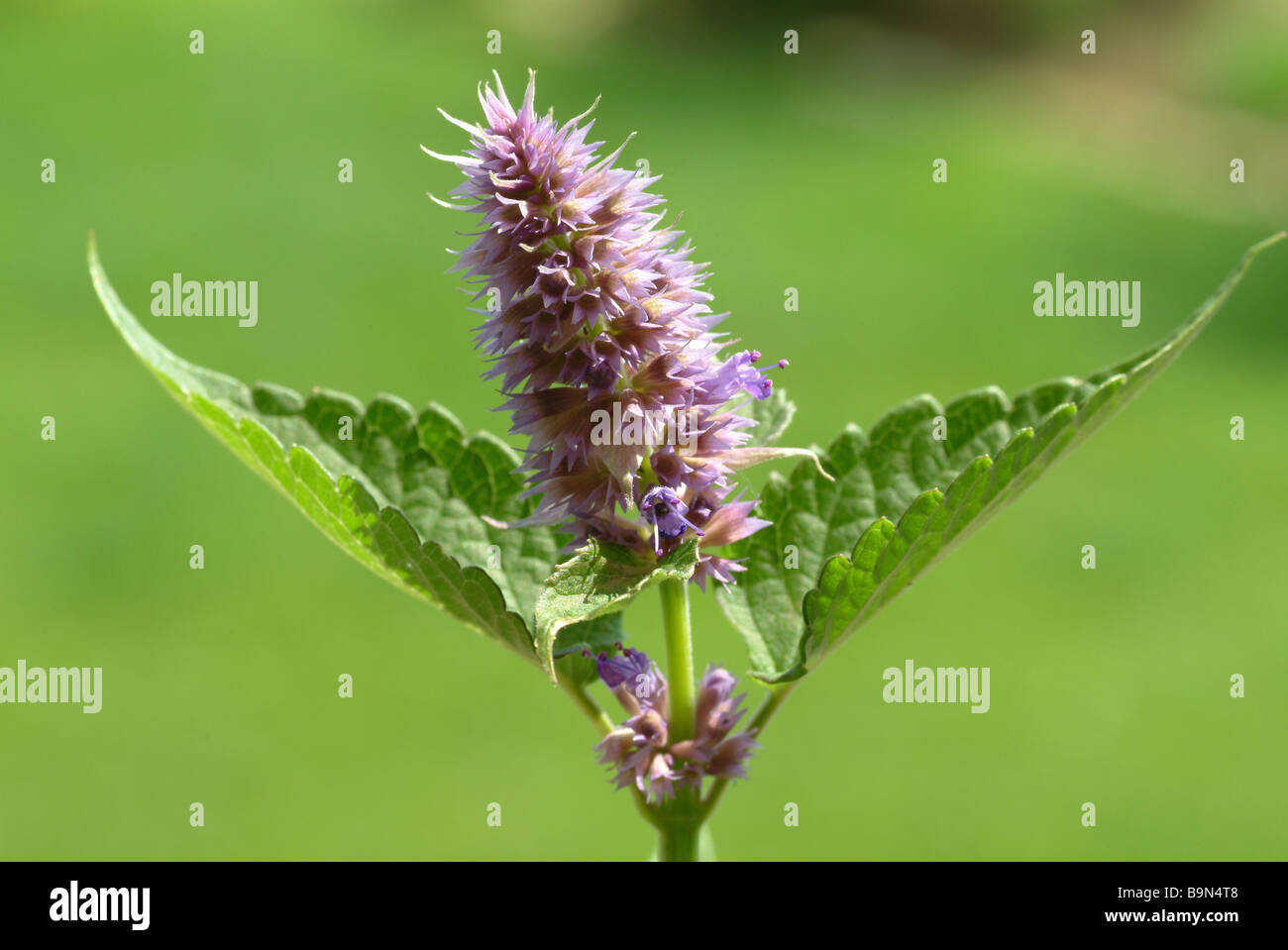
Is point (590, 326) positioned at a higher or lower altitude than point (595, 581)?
higher

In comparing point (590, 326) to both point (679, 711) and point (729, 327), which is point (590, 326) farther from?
point (729, 327)

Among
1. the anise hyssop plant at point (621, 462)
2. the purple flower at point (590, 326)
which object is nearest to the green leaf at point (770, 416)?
the anise hyssop plant at point (621, 462)

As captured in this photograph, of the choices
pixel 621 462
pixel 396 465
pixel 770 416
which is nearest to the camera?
pixel 621 462

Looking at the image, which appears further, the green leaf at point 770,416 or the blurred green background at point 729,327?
the blurred green background at point 729,327

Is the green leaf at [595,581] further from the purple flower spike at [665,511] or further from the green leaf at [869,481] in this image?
the green leaf at [869,481]

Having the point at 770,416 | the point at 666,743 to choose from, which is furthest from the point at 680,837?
the point at 770,416

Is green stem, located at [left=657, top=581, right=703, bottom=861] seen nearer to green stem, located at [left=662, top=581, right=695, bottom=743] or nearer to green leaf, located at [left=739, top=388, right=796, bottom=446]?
green stem, located at [left=662, top=581, right=695, bottom=743]
